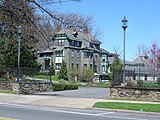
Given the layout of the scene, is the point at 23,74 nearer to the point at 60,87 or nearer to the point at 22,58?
the point at 60,87

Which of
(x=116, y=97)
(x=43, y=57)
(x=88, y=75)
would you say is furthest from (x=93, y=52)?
(x=116, y=97)

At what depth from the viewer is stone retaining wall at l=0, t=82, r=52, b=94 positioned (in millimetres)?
26766

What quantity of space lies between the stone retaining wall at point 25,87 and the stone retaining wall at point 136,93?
27.1ft

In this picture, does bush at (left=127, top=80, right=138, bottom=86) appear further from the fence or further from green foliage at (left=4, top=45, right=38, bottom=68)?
green foliage at (left=4, top=45, right=38, bottom=68)

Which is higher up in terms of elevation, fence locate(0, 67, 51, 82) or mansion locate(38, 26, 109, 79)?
mansion locate(38, 26, 109, 79)

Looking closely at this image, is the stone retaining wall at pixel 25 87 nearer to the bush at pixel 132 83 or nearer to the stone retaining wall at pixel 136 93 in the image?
the stone retaining wall at pixel 136 93

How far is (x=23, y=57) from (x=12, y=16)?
30406 millimetres

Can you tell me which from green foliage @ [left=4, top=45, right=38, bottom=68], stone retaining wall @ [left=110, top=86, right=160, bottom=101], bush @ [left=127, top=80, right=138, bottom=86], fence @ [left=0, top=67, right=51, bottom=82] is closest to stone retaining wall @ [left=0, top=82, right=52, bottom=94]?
fence @ [left=0, top=67, right=51, bottom=82]

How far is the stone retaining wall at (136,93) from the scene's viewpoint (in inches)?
815

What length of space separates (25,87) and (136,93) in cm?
994

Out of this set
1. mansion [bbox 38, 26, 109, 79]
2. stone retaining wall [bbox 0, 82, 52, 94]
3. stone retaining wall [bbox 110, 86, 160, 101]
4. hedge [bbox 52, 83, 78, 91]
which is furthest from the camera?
mansion [bbox 38, 26, 109, 79]

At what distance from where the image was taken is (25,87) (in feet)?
89.3

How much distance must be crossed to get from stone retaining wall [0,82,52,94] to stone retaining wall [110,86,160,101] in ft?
27.1

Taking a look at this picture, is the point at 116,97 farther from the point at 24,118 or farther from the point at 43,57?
the point at 43,57
